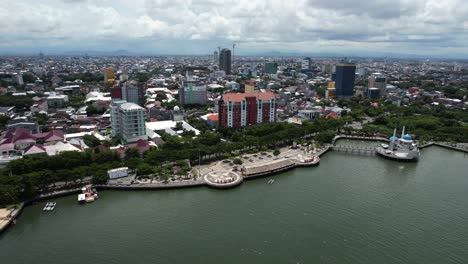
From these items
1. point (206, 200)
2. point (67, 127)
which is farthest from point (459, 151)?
point (67, 127)

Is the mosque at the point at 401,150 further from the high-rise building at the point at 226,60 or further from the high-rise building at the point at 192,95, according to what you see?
the high-rise building at the point at 226,60

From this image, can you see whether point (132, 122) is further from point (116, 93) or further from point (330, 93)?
point (330, 93)

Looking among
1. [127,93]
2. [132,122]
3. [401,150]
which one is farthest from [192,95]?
[401,150]

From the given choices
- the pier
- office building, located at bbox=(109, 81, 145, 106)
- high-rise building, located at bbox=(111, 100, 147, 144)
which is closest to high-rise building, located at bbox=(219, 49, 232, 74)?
office building, located at bbox=(109, 81, 145, 106)

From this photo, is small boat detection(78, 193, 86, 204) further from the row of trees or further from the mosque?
the mosque

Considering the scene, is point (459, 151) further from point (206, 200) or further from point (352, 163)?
point (206, 200)

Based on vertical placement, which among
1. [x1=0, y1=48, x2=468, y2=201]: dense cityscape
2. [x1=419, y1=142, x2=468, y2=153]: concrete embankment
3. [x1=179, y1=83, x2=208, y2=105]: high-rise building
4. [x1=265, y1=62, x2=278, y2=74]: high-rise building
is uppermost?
[x1=265, y1=62, x2=278, y2=74]: high-rise building
